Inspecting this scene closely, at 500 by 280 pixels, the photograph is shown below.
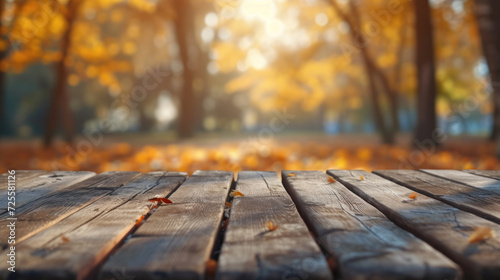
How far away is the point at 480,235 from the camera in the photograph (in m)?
1.27

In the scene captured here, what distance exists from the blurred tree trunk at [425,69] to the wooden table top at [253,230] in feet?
22.5

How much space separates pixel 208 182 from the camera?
2.36 m

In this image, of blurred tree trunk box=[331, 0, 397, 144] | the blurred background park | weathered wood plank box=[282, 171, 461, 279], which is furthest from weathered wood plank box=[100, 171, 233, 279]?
blurred tree trunk box=[331, 0, 397, 144]

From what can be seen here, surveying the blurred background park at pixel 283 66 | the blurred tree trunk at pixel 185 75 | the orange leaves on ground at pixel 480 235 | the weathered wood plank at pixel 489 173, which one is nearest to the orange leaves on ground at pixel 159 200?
the orange leaves on ground at pixel 480 235

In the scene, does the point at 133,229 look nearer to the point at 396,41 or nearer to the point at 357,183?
the point at 357,183

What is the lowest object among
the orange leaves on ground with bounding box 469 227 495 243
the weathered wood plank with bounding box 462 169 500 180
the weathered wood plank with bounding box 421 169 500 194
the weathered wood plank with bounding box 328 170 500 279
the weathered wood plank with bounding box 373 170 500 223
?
the weathered wood plank with bounding box 462 169 500 180

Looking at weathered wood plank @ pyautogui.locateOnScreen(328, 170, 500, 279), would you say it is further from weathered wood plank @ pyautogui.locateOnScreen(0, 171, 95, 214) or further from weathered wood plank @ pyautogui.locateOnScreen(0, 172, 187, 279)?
weathered wood plank @ pyautogui.locateOnScreen(0, 171, 95, 214)

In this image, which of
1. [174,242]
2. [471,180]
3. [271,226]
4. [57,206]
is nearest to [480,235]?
[271,226]

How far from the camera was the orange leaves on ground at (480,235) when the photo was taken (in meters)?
1.25

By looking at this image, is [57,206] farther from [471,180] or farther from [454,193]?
[471,180]

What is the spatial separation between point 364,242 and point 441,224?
0.37 meters

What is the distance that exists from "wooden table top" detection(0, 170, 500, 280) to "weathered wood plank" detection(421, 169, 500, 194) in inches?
0.8

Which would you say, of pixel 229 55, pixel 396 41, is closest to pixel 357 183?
pixel 229 55

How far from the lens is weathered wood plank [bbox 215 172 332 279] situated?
103cm
